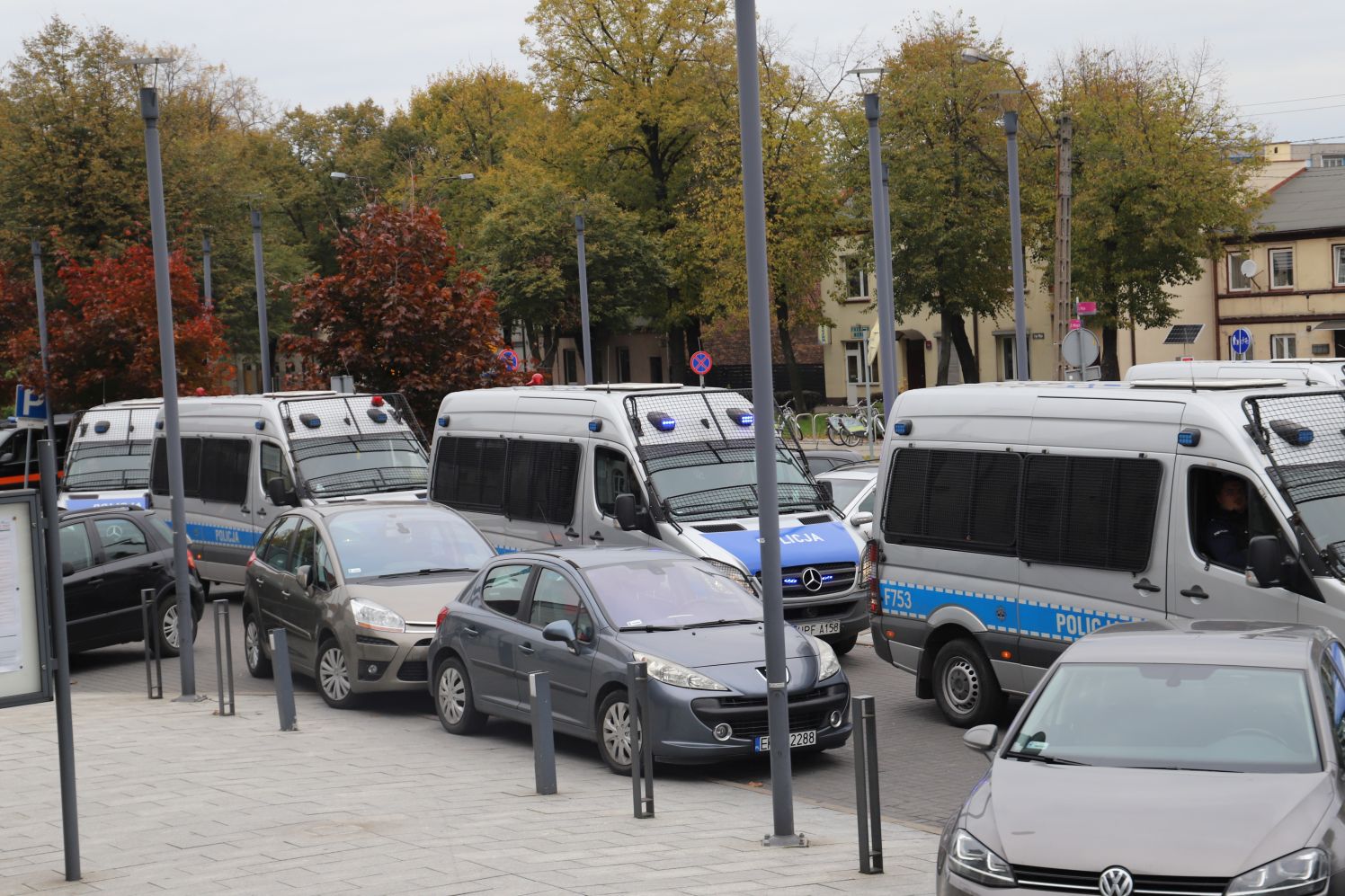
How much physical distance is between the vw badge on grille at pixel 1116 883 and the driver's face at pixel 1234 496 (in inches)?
207

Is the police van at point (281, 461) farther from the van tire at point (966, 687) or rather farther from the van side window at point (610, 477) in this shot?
the van tire at point (966, 687)

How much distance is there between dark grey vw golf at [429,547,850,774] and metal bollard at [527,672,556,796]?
0.56 m

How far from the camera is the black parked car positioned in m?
16.9

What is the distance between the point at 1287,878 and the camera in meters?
5.76

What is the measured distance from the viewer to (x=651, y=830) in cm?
912

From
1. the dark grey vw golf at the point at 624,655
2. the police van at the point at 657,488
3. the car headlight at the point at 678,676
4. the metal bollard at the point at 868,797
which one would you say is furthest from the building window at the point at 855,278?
the metal bollard at the point at 868,797

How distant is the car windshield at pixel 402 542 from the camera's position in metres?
14.5

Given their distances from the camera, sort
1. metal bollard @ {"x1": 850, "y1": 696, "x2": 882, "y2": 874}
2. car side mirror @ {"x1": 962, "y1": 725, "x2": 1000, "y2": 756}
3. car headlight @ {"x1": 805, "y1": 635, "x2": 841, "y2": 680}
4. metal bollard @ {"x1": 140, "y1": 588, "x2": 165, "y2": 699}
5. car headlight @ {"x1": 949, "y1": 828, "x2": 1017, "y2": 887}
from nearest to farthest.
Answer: car headlight @ {"x1": 949, "y1": 828, "x2": 1017, "y2": 887}
car side mirror @ {"x1": 962, "y1": 725, "x2": 1000, "y2": 756}
metal bollard @ {"x1": 850, "y1": 696, "x2": 882, "y2": 874}
car headlight @ {"x1": 805, "y1": 635, "x2": 841, "y2": 680}
metal bollard @ {"x1": 140, "y1": 588, "x2": 165, "y2": 699}

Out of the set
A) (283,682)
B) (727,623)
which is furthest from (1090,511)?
(283,682)

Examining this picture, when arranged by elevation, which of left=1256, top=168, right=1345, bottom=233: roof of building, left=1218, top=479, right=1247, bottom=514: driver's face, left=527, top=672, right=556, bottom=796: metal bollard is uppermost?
left=1256, top=168, right=1345, bottom=233: roof of building

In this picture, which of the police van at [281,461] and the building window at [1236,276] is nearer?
the police van at [281,461]

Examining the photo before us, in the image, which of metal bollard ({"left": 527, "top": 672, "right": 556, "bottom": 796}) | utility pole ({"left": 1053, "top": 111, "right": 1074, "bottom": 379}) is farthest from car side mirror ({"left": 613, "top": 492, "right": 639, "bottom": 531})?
utility pole ({"left": 1053, "top": 111, "right": 1074, "bottom": 379})

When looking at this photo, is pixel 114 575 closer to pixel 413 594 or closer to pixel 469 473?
pixel 469 473

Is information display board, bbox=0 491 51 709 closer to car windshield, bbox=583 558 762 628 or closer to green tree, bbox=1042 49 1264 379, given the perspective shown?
car windshield, bbox=583 558 762 628
